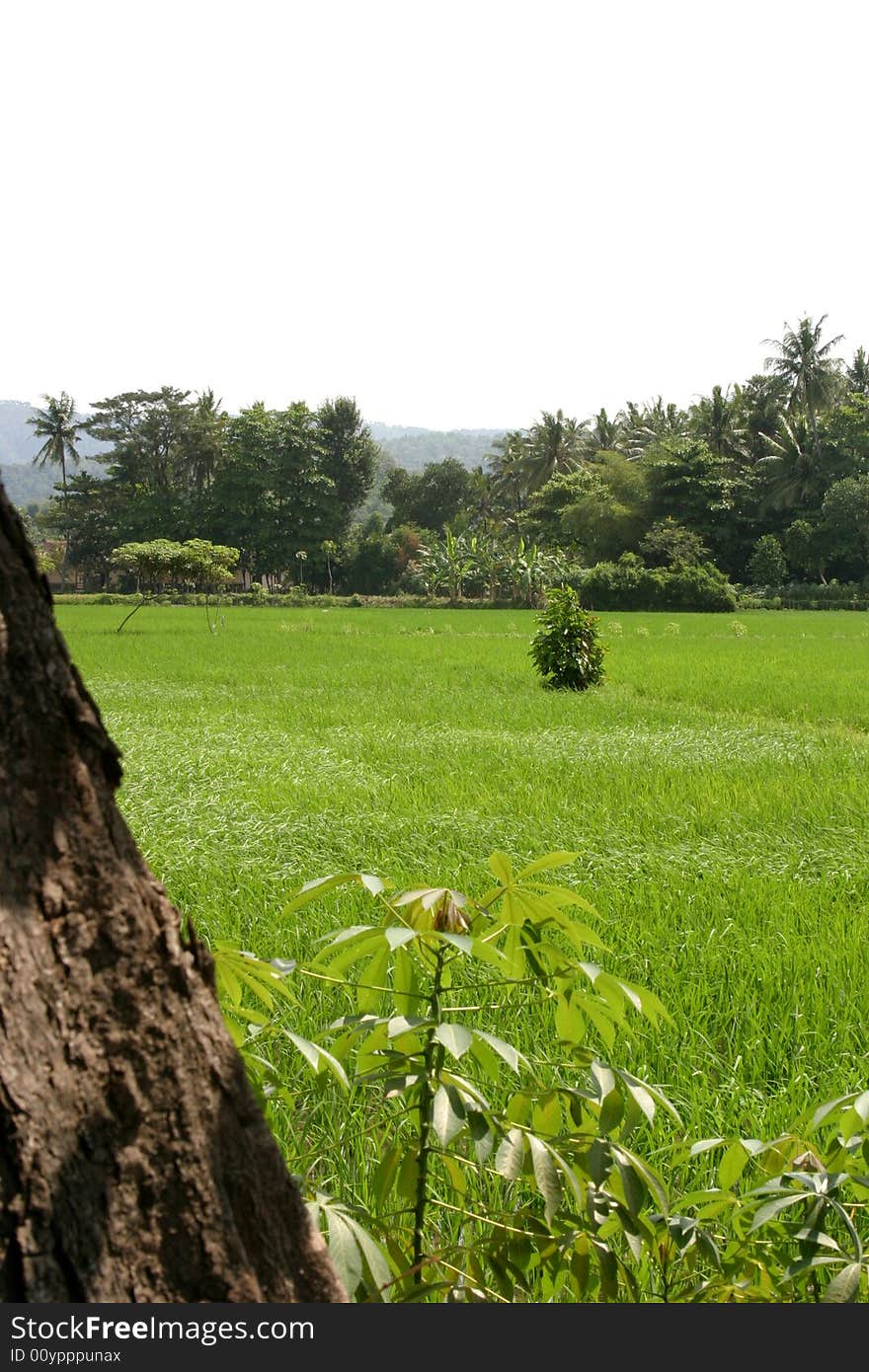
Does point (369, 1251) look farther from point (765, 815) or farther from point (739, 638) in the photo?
point (739, 638)

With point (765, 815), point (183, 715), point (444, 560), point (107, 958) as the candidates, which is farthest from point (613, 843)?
point (444, 560)

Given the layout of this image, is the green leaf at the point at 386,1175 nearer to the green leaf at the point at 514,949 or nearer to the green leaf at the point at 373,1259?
the green leaf at the point at 373,1259

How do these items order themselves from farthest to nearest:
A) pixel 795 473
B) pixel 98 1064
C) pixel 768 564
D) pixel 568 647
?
pixel 795 473
pixel 768 564
pixel 568 647
pixel 98 1064

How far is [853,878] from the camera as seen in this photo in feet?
14.0

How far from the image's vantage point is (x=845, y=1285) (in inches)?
35.7

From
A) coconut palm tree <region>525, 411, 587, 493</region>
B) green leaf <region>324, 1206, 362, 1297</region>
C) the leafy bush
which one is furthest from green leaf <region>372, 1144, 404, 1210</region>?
coconut palm tree <region>525, 411, 587, 493</region>

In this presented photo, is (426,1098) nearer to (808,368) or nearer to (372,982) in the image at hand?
(372,982)

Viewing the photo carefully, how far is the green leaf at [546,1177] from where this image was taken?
931 mm

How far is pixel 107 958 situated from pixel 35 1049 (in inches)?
3.1

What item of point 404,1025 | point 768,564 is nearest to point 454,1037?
point 404,1025

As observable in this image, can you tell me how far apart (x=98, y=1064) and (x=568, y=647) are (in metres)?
11.3

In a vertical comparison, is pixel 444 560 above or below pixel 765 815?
above

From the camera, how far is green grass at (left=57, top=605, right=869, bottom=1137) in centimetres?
282

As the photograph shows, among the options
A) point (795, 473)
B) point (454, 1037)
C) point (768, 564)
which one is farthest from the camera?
point (795, 473)
